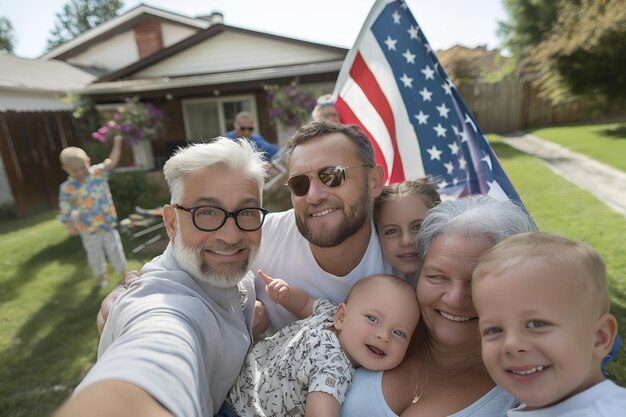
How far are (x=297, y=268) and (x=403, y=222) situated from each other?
2.24 ft

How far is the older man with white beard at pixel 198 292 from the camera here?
3.83 feet

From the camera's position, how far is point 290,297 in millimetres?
2061

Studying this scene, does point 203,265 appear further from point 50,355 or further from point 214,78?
point 214,78

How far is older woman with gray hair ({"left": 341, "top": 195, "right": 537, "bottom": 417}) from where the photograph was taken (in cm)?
151

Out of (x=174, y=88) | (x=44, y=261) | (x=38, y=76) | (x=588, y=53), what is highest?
(x=38, y=76)

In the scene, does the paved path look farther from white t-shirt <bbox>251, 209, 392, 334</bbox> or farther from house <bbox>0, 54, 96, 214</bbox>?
house <bbox>0, 54, 96, 214</bbox>

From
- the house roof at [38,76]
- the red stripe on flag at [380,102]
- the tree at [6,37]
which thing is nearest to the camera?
the red stripe on flag at [380,102]

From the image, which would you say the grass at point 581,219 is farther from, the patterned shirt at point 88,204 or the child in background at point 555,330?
the patterned shirt at point 88,204

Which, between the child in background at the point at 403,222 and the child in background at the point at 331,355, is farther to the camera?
the child in background at the point at 403,222

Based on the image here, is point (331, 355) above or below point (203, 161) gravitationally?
below

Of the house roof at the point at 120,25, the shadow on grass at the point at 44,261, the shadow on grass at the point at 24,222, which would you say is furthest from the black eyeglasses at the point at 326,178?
the house roof at the point at 120,25

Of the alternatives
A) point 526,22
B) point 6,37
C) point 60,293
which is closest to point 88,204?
point 60,293

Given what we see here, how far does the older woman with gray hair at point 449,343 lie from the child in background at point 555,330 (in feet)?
1.15

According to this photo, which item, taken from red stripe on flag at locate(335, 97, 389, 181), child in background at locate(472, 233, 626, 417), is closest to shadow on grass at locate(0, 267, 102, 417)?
red stripe on flag at locate(335, 97, 389, 181)
